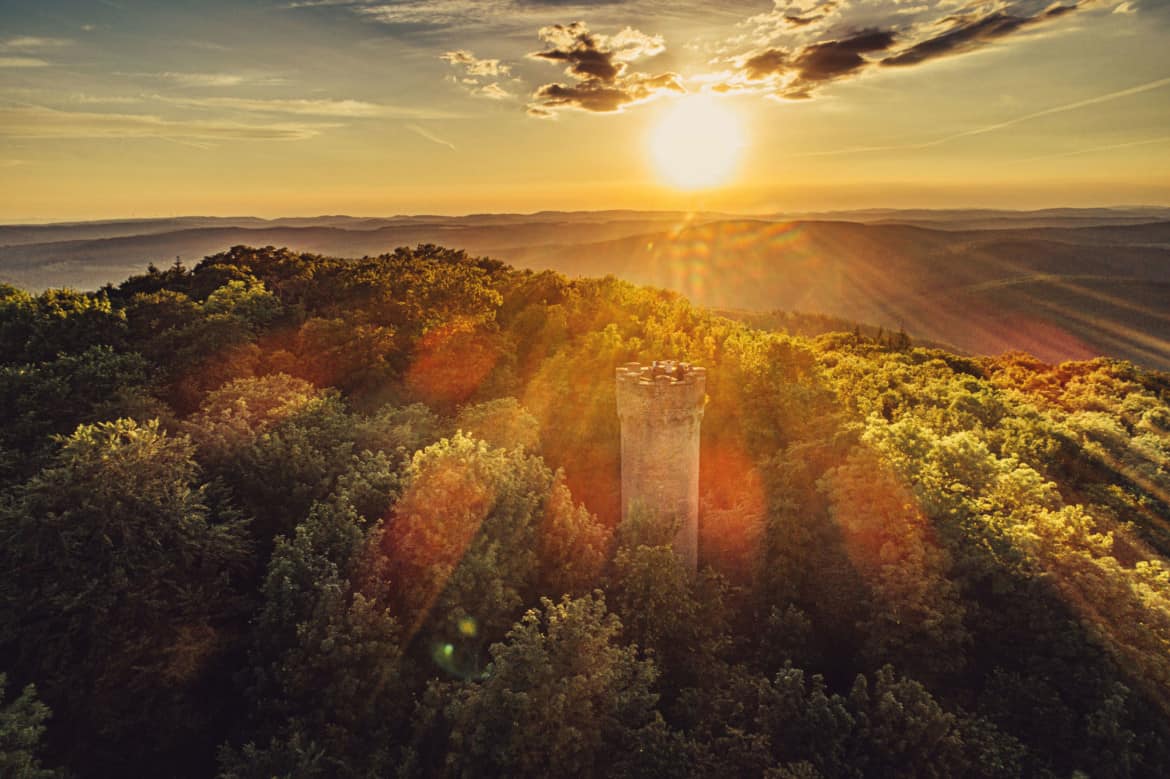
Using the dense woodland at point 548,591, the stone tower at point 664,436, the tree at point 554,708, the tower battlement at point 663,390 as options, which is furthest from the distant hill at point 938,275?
the tree at point 554,708

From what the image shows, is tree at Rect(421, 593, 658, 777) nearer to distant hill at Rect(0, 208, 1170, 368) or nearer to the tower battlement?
the tower battlement

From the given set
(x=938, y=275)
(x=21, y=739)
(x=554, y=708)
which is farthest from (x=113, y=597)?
(x=938, y=275)

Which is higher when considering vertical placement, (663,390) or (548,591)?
→ (663,390)

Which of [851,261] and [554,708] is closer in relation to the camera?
[554,708]

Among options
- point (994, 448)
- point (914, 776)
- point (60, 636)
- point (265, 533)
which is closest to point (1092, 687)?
point (914, 776)

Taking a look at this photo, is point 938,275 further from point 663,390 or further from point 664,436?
point 663,390

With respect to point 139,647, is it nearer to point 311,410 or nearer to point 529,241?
point 311,410
